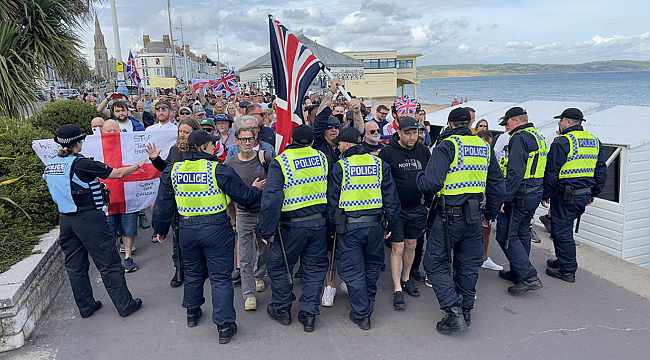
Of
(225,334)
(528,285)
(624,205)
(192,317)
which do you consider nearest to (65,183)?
(192,317)

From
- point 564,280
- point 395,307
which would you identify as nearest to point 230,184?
point 395,307

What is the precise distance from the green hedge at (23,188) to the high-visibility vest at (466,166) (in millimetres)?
4515

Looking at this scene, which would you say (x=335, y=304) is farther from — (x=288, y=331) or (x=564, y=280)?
(x=564, y=280)

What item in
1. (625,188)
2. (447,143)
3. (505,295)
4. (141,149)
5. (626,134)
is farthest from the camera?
(626,134)

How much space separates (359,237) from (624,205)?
4869 millimetres

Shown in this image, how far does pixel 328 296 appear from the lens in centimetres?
485

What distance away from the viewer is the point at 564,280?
5355 millimetres

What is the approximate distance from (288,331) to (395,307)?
1183 mm

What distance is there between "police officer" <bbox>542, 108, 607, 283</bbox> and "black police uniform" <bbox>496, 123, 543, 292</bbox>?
1.07 feet

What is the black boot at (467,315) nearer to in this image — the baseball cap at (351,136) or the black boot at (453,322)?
the black boot at (453,322)

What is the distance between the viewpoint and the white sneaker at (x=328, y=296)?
4.82 m

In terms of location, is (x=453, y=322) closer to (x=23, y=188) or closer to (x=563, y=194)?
(x=563, y=194)

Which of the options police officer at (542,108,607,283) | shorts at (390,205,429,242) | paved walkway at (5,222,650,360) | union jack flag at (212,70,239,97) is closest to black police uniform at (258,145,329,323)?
paved walkway at (5,222,650,360)

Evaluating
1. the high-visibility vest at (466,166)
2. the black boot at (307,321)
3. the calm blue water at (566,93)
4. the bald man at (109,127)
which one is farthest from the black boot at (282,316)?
the calm blue water at (566,93)
